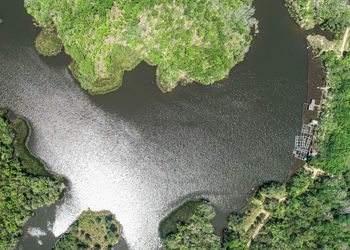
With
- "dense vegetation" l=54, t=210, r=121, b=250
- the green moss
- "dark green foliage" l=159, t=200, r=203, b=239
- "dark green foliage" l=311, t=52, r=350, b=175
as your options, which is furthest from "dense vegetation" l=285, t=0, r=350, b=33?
"dense vegetation" l=54, t=210, r=121, b=250

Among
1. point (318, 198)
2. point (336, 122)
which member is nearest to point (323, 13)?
point (336, 122)

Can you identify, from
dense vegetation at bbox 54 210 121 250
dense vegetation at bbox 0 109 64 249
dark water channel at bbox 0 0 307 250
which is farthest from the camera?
dark water channel at bbox 0 0 307 250

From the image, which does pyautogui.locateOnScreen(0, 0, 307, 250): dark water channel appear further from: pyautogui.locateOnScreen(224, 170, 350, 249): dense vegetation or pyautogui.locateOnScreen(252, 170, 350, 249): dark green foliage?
pyautogui.locateOnScreen(252, 170, 350, 249): dark green foliage

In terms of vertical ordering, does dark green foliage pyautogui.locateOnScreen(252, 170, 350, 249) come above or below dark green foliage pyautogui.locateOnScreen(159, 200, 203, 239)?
above

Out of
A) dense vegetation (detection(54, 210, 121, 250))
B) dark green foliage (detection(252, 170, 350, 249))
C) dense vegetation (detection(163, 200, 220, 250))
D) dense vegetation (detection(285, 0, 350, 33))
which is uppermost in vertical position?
dense vegetation (detection(285, 0, 350, 33))

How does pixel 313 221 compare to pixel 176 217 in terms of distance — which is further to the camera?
pixel 176 217

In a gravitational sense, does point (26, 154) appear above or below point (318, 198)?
below

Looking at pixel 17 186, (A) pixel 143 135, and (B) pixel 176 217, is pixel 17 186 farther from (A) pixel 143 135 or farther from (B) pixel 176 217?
(B) pixel 176 217
